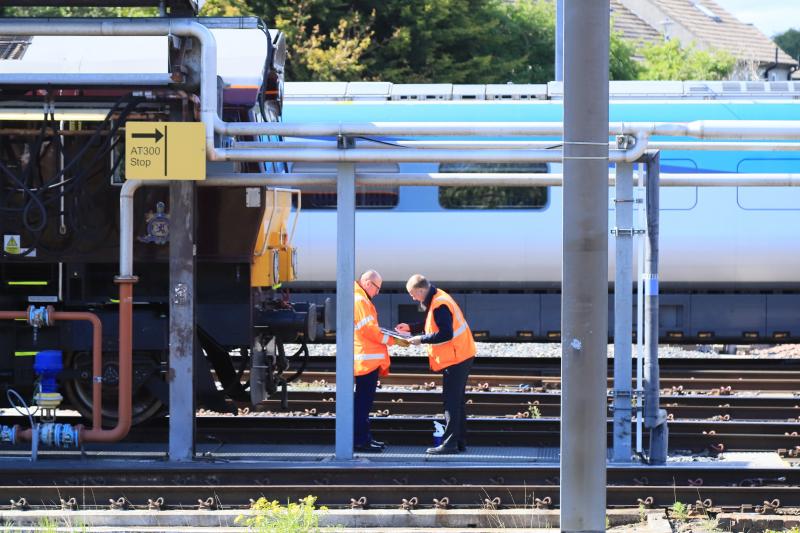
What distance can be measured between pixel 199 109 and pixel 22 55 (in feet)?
4.98

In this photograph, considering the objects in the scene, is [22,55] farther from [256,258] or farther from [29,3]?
[256,258]

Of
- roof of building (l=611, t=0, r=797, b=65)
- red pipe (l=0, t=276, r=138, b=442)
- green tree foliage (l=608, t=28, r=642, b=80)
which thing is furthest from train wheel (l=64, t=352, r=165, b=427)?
roof of building (l=611, t=0, r=797, b=65)

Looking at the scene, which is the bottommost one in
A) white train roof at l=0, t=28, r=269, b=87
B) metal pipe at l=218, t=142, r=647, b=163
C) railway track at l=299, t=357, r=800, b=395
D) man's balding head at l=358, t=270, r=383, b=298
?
railway track at l=299, t=357, r=800, b=395

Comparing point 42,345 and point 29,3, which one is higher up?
point 29,3

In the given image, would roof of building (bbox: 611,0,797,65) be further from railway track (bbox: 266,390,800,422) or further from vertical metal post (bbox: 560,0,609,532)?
vertical metal post (bbox: 560,0,609,532)

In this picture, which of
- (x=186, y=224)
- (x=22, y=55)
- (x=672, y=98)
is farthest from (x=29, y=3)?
(x=672, y=98)

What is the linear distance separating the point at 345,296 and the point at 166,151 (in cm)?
185

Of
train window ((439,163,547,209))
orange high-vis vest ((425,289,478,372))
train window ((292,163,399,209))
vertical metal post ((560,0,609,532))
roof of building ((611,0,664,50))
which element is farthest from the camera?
roof of building ((611,0,664,50))

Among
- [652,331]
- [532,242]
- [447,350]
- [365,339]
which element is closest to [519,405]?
[447,350]

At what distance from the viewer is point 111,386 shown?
10.2 m

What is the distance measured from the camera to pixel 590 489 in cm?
636

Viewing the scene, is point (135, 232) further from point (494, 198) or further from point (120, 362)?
point (494, 198)

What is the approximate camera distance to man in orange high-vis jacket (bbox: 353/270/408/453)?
10.4 metres

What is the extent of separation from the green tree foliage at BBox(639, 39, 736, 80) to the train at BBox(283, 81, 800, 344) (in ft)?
55.8
